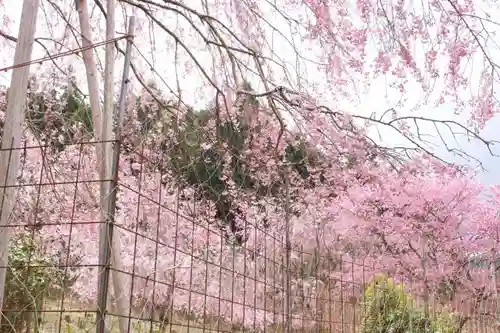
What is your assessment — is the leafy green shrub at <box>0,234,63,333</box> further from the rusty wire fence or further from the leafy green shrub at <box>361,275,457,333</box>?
the leafy green shrub at <box>361,275,457,333</box>

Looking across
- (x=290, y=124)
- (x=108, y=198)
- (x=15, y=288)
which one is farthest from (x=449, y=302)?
(x=108, y=198)

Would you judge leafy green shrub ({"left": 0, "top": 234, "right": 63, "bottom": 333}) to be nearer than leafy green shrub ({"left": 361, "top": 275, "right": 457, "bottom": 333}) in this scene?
Yes

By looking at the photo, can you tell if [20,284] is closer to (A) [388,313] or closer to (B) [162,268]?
(B) [162,268]

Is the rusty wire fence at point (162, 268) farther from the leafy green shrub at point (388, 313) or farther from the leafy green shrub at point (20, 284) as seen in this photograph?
the leafy green shrub at point (20, 284)

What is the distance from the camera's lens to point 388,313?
5367mm

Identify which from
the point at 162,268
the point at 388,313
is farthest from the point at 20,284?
the point at 388,313

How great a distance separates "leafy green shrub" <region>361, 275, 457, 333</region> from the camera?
532 cm

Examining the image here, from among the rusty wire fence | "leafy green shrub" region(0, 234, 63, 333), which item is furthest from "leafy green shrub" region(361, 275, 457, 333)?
"leafy green shrub" region(0, 234, 63, 333)

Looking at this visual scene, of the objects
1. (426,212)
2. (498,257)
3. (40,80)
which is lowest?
(498,257)

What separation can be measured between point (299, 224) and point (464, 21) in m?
5.87

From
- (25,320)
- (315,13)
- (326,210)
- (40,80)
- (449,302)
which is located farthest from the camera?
(326,210)

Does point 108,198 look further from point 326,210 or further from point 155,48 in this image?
point 326,210

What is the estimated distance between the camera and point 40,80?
5.93 m

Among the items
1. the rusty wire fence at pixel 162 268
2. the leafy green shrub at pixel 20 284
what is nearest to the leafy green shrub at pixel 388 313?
the rusty wire fence at pixel 162 268
